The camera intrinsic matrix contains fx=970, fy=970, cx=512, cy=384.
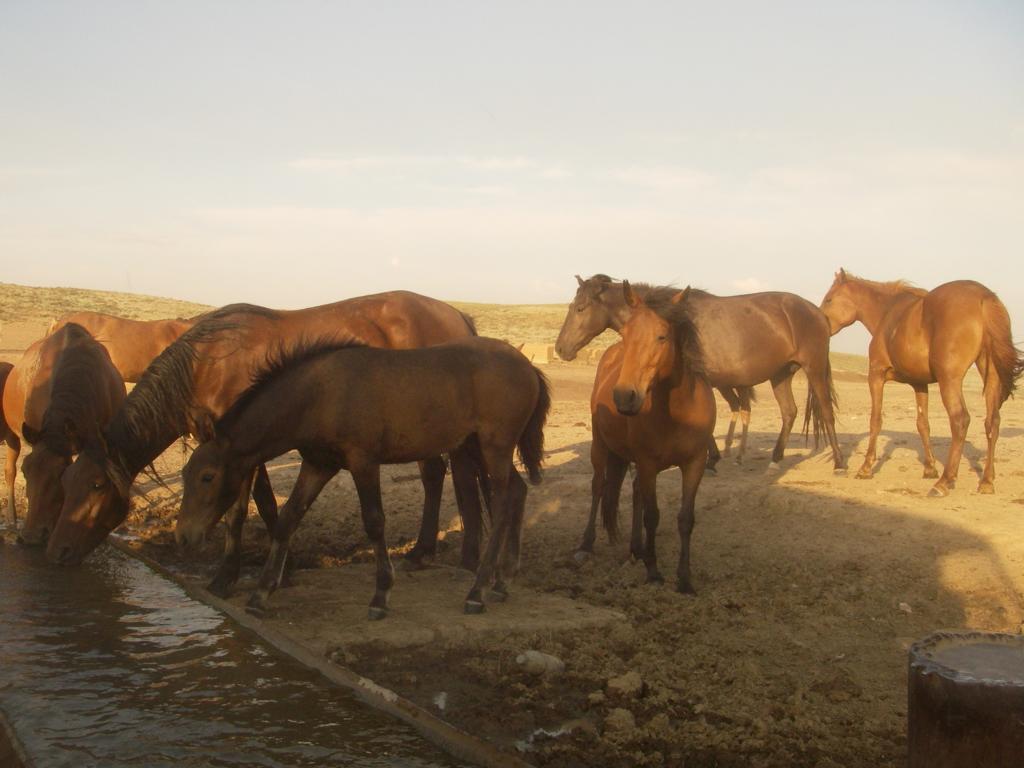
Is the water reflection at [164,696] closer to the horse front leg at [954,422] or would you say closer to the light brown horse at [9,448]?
the light brown horse at [9,448]

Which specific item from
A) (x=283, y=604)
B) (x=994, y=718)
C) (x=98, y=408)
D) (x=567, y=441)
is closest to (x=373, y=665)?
(x=283, y=604)

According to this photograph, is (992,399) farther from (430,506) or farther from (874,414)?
(430,506)

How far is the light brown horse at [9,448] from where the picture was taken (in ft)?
29.9

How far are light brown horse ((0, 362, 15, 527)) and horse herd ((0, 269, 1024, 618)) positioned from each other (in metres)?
0.03

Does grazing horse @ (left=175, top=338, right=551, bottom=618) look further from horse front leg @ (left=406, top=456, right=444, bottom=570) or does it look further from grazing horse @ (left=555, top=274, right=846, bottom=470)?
grazing horse @ (left=555, top=274, right=846, bottom=470)

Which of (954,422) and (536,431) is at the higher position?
(536,431)

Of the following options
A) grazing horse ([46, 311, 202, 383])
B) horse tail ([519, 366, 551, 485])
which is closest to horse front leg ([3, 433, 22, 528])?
grazing horse ([46, 311, 202, 383])

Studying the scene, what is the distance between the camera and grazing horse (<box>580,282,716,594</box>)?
6.87 m

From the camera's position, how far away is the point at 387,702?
4.38 m

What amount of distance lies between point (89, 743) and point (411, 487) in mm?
6635

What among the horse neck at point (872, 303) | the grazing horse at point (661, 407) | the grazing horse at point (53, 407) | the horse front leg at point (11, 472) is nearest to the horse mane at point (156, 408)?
the grazing horse at point (53, 407)

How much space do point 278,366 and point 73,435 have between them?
8.00ft

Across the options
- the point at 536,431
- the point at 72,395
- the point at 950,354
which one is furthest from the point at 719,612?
the point at 950,354

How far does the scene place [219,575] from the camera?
644 cm
